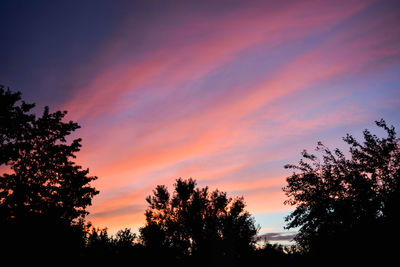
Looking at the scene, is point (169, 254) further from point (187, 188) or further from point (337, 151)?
point (187, 188)

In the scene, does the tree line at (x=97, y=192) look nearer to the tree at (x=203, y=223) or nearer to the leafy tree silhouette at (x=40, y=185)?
the leafy tree silhouette at (x=40, y=185)

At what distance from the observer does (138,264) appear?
23891 millimetres

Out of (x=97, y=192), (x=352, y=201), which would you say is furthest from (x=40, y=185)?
(x=352, y=201)

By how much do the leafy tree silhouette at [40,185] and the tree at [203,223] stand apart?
2129cm

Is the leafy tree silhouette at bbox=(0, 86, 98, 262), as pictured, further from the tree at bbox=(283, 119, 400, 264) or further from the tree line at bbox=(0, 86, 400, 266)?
the tree at bbox=(283, 119, 400, 264)

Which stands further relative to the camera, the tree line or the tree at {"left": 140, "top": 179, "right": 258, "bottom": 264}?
the tree at {"left": 140, "top": 179, "right": 258, "bottom": 264}

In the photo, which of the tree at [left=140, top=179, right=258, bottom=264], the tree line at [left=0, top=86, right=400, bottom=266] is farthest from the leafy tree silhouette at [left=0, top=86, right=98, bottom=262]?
the tree at [left=140, top=179, right=258, bottom=264]

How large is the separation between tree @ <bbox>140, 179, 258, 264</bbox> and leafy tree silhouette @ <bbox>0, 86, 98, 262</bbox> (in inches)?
838

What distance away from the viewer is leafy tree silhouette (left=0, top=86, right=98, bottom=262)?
59.1 ft

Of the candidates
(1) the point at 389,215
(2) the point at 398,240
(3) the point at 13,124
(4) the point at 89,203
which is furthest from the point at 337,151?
(3) the point at 13,124

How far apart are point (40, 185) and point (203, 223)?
3047cm

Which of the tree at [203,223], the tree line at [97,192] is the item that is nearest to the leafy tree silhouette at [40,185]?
the tree line at [97,192]

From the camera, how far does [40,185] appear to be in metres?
25.0

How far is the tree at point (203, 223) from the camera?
45.3 meters
